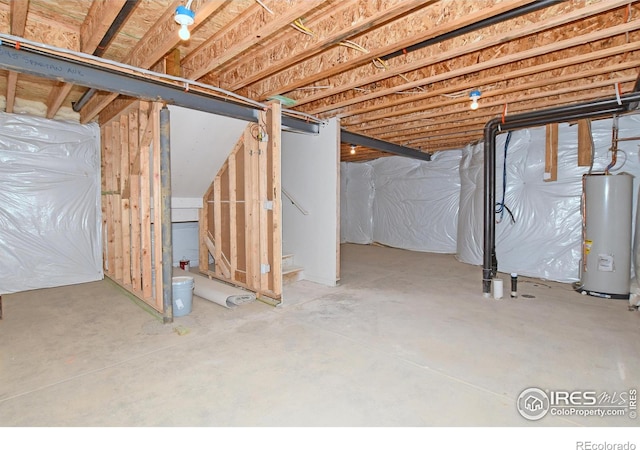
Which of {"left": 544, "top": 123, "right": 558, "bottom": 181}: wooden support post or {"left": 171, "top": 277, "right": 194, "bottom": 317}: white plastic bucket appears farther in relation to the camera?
{"left": 544, "top": 123, "right": 558, "bottom": 181}: wooden support post

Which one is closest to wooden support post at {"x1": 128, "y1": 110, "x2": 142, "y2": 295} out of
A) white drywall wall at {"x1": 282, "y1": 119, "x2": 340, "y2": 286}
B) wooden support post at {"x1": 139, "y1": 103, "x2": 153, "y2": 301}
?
wooden support post at {"x1": 139, "y1": 103, "x2": 153, "y2": 301}

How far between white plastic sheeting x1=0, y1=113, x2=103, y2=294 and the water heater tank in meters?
6.73

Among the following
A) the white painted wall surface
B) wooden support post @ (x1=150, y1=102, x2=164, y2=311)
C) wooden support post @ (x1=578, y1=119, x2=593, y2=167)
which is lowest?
the white painted wall surface

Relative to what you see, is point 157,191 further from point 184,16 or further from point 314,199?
point 314,199

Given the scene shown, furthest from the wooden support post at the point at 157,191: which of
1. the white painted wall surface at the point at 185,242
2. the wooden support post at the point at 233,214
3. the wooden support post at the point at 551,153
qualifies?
the wooden support post at the point at 551,153

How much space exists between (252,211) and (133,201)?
4.38 ft

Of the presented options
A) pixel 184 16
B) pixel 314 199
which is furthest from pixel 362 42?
pixel 314 199

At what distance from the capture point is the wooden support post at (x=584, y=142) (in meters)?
4.50

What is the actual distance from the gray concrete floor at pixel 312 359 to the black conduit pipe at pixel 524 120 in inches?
28.3

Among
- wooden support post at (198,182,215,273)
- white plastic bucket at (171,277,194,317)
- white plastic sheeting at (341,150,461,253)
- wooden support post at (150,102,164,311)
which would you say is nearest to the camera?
wooden support post at (150,102,164,311)

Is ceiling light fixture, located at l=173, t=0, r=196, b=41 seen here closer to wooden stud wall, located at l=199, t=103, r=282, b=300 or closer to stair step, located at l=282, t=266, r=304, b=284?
wooden stud wall, located at l=199, t=103, r=282, b=300

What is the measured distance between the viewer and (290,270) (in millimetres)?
4805

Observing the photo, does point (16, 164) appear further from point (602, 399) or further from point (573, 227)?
point (573, 227)

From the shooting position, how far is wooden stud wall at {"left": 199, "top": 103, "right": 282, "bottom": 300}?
3.66 metres
